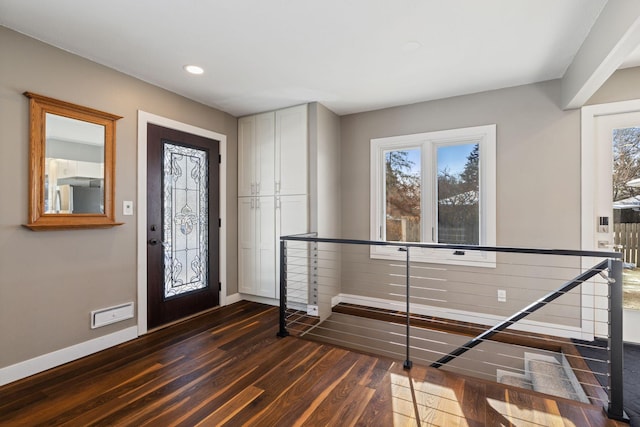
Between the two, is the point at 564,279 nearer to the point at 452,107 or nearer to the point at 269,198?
the point at 452,107

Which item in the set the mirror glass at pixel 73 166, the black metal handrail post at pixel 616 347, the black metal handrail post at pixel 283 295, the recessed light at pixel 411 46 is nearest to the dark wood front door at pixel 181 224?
the mirror glass at pixel 73 166

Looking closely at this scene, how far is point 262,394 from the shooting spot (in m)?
1.99

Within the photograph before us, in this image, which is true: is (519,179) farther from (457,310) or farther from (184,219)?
(184,219)

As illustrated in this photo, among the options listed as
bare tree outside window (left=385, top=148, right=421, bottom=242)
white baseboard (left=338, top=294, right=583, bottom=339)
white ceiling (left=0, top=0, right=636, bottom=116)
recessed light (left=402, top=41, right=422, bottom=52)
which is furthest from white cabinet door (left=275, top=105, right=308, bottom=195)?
white baseboard (left=338, top=294, right=583, bottom=339)

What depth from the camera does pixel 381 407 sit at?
73.4 inches

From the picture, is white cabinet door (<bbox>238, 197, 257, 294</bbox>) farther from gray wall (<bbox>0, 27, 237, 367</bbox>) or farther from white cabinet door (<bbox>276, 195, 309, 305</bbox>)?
gray wall (<bbox>0, 27, 237, 367</bbox>)

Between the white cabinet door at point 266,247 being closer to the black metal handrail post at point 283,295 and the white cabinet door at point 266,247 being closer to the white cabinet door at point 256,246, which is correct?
the white cabinet door at point 256,246

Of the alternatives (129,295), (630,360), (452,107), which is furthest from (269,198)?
(630,360)

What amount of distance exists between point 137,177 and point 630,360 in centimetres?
464

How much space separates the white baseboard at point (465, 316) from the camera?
3029mm

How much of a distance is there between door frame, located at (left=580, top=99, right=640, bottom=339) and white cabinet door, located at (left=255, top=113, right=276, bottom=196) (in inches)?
129

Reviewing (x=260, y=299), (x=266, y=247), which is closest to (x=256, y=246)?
(x=266, y=247)

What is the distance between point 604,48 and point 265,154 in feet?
10.7

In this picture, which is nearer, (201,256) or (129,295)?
(129,295)
